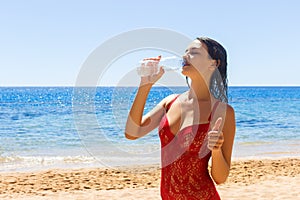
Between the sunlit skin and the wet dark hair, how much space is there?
0.02m

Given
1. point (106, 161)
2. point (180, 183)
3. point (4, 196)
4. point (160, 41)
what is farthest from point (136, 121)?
point (106, 161)

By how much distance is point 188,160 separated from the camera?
7.68 feet

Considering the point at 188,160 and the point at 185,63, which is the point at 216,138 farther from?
the point at 185,63

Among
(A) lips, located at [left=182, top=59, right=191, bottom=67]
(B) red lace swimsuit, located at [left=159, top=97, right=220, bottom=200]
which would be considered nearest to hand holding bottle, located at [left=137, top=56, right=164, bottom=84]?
(A) lips, located at [left=182, top=59, right=191, bottom=67]

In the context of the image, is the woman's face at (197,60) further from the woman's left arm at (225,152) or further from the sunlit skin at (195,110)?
the woman's left arm at (225,152)

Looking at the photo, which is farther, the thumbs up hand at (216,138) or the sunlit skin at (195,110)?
the sunlit skin at (195,110)

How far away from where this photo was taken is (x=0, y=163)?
12.4m

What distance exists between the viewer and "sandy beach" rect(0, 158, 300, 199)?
7795 mm

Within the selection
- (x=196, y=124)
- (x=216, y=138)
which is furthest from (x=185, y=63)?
(x=216, y=138)

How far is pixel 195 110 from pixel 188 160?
0.91ft

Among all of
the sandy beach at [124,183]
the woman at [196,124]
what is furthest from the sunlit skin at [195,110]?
the sandy beach at [124,183]

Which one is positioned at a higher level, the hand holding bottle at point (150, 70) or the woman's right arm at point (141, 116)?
the hand holding bottle at point (150, 70)

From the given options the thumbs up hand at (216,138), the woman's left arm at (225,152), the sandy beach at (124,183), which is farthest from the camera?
the sandy beach at (124,183)

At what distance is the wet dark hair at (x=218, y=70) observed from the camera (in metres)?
2.39
